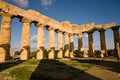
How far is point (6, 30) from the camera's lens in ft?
66.1

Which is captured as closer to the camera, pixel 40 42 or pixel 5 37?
pixel 5 37

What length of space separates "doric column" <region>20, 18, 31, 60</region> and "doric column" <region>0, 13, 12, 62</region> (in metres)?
2.88

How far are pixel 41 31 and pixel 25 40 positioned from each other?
15.0ft

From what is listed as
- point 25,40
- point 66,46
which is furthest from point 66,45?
point 25,40

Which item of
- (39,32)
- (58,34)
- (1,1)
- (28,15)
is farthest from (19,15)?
(58,34)

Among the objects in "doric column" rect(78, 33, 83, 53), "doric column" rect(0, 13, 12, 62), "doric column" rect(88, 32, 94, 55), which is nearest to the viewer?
"doric column" rect(0, 13, 12, 62)

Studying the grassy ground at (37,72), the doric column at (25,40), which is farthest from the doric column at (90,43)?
the grassy ground at (37,72)

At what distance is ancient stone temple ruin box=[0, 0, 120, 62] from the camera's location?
19953mm

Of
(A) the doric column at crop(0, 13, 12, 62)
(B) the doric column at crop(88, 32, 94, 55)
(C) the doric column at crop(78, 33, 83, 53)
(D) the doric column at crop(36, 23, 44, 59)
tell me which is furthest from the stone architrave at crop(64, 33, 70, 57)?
(A) the doric column at crop(0, 13, 12, 62)

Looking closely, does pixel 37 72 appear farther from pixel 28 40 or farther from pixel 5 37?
pixel 28 40

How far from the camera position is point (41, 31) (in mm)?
26609

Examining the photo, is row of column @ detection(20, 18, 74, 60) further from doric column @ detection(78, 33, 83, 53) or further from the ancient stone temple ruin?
doric column @ detection(78, 33, 83, 53)

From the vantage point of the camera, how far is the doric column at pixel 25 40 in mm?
22245

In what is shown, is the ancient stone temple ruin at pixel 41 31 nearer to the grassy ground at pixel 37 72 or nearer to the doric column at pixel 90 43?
the doric column at pixel 90 43
